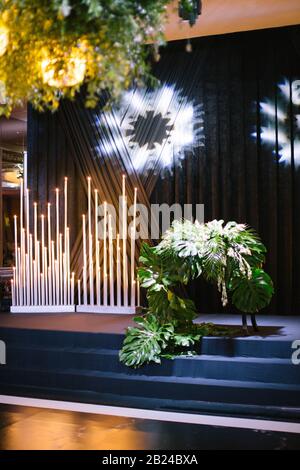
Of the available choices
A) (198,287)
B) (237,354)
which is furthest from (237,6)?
(237,354)

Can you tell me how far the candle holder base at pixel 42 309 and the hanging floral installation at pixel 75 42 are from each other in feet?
15.0

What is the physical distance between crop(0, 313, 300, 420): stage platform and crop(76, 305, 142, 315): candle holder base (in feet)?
3.64

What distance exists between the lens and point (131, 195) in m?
7.04

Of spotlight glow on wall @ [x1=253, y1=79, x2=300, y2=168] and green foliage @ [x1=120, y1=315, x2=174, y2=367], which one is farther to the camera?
spotlight glow on wall @ [x1=253, y1=79, x2=300, y2=168]

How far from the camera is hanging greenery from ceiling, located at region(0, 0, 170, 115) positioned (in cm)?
225

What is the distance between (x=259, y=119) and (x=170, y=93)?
1098 millimetres

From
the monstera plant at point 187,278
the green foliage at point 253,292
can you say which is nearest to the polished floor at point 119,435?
the monstera plant at point 187,278

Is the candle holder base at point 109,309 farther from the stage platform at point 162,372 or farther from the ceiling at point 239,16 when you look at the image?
the ceiling at point 239,16

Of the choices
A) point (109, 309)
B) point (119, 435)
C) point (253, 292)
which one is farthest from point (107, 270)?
point (119, 435)

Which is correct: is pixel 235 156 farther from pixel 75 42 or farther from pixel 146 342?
pixel 75 42

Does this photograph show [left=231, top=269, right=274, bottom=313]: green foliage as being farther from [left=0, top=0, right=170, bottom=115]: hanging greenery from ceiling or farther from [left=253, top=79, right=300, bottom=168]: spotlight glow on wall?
[left=0, top=0, right=170, bottom=115]: hanging greenery from ceiling

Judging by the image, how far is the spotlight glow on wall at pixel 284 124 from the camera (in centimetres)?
646

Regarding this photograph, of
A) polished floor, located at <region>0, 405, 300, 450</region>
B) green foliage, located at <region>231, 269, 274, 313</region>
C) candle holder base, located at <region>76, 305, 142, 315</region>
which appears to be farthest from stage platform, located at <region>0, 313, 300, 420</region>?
candle holder base, located at <region>76, 305, 142, 315</region>

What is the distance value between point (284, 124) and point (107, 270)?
2.61 metres
